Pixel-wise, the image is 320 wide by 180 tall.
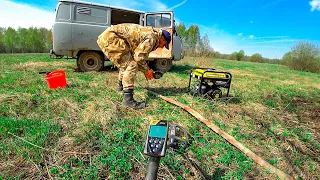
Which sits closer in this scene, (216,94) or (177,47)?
(216,94)

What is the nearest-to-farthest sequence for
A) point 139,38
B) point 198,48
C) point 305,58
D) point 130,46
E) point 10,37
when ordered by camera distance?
point 139,38, point 130,46, point 198,48, point 305,58, point 10,37

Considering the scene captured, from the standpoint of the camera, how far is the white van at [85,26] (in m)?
6.22

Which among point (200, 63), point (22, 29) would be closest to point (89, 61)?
point (200, 63)

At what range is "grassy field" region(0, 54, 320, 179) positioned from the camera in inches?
78.0

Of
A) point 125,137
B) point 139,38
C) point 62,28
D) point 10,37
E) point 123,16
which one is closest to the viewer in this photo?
point 125,137

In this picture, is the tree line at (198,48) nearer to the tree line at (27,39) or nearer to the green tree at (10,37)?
the tree line at (27,39)

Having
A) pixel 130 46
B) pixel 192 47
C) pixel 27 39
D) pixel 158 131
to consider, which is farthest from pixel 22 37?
pixel 158 131

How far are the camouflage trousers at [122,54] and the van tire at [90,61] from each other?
361 centimetres

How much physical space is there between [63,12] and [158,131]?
6484mm

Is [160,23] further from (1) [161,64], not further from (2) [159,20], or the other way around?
(1) [161,64]

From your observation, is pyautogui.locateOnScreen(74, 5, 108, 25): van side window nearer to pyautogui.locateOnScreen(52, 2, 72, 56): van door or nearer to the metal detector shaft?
pyautogui.locateOnScreen(52, 2, 72, 56): van door

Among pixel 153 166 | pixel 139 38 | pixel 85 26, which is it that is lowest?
pixel 153 166

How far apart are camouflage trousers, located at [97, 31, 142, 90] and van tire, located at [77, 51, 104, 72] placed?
361 centimetres

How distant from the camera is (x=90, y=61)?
7.05 m
